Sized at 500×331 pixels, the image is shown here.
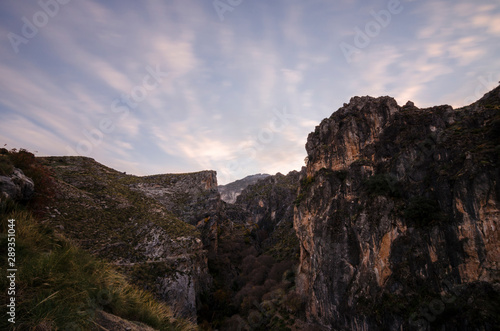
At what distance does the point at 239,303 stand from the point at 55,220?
119 ft

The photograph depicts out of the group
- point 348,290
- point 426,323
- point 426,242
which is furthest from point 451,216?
point 348,290

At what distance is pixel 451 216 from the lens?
23.6m

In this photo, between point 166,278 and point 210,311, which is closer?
point 166,278

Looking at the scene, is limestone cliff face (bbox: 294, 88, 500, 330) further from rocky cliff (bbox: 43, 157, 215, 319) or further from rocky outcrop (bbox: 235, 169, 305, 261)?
rocky outcrop (bbox: 235, 169, 305, 261)

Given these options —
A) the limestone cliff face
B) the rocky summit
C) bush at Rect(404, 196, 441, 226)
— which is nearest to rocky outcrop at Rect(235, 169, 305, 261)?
the rocky summit

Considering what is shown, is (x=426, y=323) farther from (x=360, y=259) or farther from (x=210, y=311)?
(x=210, y=311)

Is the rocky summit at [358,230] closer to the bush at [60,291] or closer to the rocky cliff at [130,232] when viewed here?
the rocky cliff at [130,232]

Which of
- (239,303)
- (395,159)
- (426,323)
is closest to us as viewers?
(426,323)

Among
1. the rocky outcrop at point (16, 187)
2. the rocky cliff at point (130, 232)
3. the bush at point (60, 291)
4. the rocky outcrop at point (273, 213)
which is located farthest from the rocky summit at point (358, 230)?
the rocky outcrop at point (273, 213)

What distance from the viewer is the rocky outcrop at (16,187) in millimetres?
7207

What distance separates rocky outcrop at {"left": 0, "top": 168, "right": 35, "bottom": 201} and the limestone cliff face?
3138cm

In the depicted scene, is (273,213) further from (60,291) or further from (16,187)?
(60,291)

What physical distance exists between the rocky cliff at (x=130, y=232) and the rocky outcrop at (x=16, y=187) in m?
13.5

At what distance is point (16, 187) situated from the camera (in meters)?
7.80
